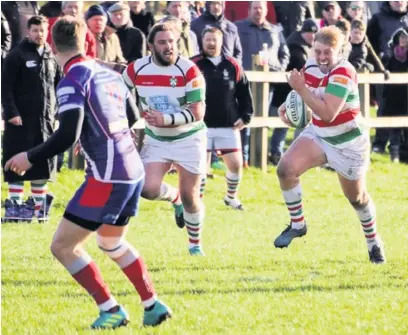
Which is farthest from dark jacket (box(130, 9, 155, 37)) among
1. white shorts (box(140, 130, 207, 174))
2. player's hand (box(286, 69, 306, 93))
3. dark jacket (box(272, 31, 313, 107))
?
player's hand (box(286, 69, 306, 93))

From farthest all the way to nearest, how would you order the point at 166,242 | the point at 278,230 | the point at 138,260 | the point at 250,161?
1. the point at 250,161
2. the point at 278,230
3. the point at 166,242
4. the point at 138,260

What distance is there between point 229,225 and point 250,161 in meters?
4.78

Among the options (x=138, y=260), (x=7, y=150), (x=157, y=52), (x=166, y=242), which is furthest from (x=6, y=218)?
(x=138, y=260)

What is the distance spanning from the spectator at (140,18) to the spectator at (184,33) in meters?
0.32

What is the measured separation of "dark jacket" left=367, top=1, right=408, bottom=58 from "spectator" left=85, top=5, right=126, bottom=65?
235 inches

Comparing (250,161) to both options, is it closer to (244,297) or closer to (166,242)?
(166,242)

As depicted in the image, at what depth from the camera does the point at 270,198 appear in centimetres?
1695

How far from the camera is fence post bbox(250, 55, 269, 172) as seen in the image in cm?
1861

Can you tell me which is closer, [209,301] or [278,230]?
[209,301]

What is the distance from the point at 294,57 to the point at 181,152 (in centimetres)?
775

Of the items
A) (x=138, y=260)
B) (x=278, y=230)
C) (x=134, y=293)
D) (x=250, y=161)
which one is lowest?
(x=250, y=161)

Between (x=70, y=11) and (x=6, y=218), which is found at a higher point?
(x=70, y=11)

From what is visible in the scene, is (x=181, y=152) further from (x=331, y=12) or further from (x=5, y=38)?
(x=331, y=12)

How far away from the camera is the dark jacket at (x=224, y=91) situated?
1515cm
